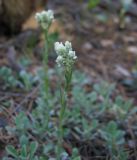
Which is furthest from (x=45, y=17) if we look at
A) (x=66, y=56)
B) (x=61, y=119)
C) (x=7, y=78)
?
(x=7, y=78)

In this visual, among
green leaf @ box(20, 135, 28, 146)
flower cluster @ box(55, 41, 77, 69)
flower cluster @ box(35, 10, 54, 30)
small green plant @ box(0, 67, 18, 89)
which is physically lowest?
green leaf @ box(20, 135, 28, 146)

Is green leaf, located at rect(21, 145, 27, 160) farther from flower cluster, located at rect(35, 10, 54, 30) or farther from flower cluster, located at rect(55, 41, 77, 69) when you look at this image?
flower cluster, located at rect(35, 10, 54, 30)

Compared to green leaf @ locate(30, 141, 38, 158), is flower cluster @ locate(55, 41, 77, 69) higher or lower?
higher

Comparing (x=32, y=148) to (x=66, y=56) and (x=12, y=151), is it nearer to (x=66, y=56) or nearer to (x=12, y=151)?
(x=12, y=151)

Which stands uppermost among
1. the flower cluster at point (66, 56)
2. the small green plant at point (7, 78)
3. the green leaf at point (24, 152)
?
the small green plant at point (7, 78)

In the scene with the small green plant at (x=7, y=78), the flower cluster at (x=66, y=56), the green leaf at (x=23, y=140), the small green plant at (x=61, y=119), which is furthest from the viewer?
the small green plant at (x=7, y=78)

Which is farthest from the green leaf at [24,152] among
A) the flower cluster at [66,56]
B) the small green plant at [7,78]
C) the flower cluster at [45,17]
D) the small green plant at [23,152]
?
the small green plant at [7,78]

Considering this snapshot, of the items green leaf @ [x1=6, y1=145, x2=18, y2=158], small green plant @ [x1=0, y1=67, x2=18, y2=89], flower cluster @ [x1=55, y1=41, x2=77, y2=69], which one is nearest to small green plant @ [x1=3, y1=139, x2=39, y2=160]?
green leaf @ [x1=6, y1=145, x2=18, y2=158]

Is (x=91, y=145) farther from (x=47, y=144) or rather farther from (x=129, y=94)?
(x=129, y=94)

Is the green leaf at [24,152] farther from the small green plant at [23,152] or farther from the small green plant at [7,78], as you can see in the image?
the small green plant at [7,78]

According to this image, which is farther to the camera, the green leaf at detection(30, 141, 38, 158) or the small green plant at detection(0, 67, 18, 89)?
the small green plant at detection(0, 67, 18, 89)

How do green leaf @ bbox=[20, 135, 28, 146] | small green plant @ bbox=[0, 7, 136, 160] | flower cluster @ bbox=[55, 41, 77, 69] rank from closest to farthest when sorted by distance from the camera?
flower cluster @ bbox=[55, 41, 77, 69], small green plant @ bbox=[0, 7, 136, 160], green leaf @ bbox=[20, 135, 28, 146]
